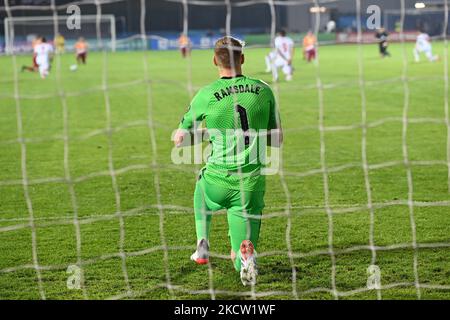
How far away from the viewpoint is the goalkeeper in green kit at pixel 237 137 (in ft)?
20.1

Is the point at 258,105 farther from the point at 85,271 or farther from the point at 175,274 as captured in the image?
the point at 85,271

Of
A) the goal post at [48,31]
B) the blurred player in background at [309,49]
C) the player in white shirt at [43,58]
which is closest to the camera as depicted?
the player in white shirt at [43,58]

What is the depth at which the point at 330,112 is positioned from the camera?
1806cm

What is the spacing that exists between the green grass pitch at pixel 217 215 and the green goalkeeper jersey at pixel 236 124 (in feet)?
2.04

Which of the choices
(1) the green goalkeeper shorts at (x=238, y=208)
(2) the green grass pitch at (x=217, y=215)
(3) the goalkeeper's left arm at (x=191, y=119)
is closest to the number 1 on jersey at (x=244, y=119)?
(3) the goalkeeper's left arm at (x=191, y=119)

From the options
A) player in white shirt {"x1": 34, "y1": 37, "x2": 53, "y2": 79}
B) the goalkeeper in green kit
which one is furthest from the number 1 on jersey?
player in white shirt {"x1": 34, "y1": 37, "x2": 53, "y2": 79}

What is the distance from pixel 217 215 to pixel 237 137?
2843 millimetres

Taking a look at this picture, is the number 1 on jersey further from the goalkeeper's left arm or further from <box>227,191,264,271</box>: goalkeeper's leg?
<box>227,191,264,271</box>: goalkeeper's leg

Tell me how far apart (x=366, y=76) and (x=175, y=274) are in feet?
69.1

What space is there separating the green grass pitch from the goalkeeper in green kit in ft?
1.49

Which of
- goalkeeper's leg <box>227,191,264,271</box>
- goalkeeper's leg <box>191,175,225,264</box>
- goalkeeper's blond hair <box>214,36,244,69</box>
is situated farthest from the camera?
goalkeeper's leg <box>191,175,225,264</box>

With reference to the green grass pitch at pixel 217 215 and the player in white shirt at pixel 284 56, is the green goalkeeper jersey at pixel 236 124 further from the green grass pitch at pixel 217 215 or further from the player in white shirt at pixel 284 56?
the player in white shirt at pixel 284 56

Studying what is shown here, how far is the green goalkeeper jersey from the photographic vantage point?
6.15 meters

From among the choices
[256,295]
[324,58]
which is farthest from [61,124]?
[324,58]
